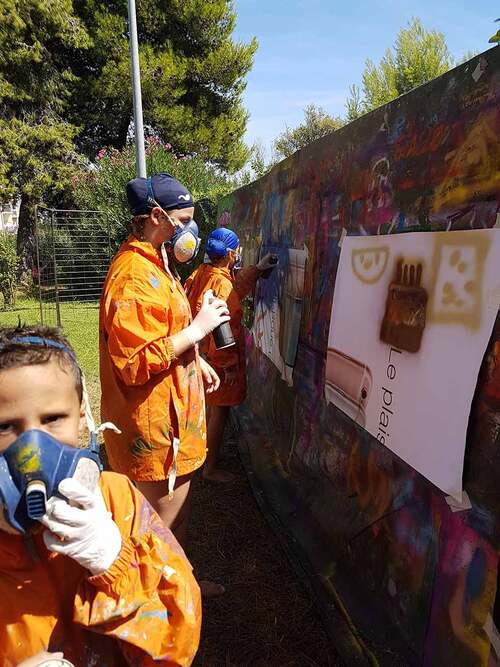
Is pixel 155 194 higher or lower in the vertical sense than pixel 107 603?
higher

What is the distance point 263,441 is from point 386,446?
7.38 feet

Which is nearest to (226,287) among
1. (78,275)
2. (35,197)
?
(78,275)

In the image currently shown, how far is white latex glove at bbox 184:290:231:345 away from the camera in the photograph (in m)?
2.34

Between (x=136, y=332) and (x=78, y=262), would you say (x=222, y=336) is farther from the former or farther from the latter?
(x=78, y=262)

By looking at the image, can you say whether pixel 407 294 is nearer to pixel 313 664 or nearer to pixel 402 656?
pixel 402 656

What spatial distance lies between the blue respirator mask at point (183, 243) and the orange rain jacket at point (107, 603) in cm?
144

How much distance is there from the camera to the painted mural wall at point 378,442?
1.75m

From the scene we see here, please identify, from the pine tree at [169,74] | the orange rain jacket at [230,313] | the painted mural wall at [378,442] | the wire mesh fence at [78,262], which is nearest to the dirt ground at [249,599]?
the painted mural wall at [378,442]

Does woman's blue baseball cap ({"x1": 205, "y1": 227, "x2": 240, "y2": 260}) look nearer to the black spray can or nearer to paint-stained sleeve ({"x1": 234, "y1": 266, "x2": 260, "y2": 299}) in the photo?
paint-stained sleeve ({"x1": 234, "y1": 266, "x2": 260, "y2": 299})

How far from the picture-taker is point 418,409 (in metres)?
2.06

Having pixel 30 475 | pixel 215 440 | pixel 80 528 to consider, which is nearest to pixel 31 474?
pixel 30 475

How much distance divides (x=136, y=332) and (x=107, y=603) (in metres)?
1.16

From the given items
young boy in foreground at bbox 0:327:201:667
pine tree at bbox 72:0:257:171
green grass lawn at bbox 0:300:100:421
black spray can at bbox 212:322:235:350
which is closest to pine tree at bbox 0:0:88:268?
pine tree at bbox 72:0:257:171

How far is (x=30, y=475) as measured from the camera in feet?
3.70
